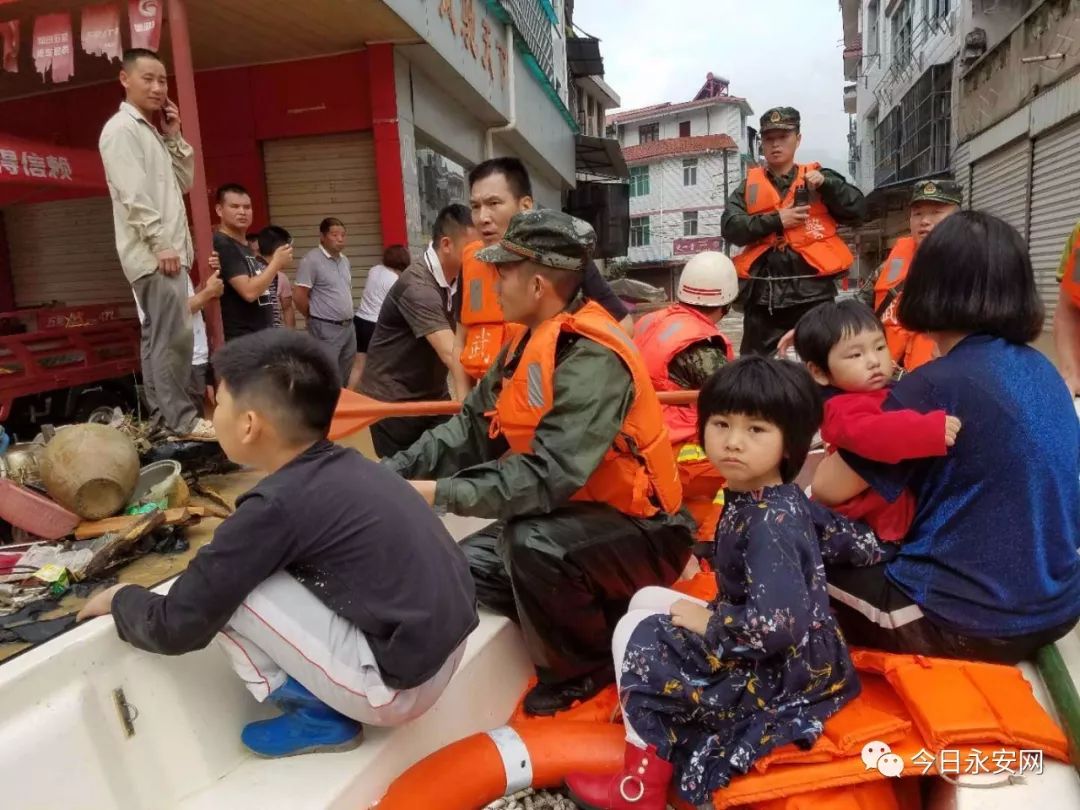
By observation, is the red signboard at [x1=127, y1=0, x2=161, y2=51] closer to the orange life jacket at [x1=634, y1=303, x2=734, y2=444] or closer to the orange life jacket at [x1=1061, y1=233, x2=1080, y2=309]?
the orange life jacket at [x1=634, y1=303, x2=734, y2=444]

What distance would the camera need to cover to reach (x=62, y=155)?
5.93 meters

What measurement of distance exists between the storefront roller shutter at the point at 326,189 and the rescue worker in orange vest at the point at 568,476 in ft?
18.2

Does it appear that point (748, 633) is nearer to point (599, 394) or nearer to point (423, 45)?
point (599, 394)

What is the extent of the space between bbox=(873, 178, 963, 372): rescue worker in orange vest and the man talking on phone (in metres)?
3.64

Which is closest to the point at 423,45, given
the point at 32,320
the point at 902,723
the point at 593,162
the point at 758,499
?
the point at 32,320

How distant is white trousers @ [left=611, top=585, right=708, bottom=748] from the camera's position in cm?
186

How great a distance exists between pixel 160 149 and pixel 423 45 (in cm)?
367

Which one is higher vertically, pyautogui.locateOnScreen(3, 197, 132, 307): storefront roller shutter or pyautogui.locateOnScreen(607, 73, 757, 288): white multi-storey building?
pyautogui.locateOnScreen(607, 73, 757, 288): white multi-storey building

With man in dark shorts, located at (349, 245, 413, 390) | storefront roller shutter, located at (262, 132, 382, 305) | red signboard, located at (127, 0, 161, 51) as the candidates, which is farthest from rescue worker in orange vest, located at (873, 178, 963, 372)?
storefront roller shutter, located at (262, 132, 382, 305)

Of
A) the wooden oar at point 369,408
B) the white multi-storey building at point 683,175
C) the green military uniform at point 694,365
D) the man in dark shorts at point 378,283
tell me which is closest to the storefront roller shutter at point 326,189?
the man in dark shorts at point 378,283

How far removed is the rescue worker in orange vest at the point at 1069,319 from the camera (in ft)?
11.0

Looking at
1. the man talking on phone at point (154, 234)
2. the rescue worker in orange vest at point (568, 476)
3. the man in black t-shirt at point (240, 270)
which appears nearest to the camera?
the rescue worker in orange vest at point (568, 476)

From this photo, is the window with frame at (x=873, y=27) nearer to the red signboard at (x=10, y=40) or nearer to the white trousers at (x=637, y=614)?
the red signboard at (x=10, y=40)

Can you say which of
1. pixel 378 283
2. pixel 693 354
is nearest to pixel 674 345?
pixel 693 354
